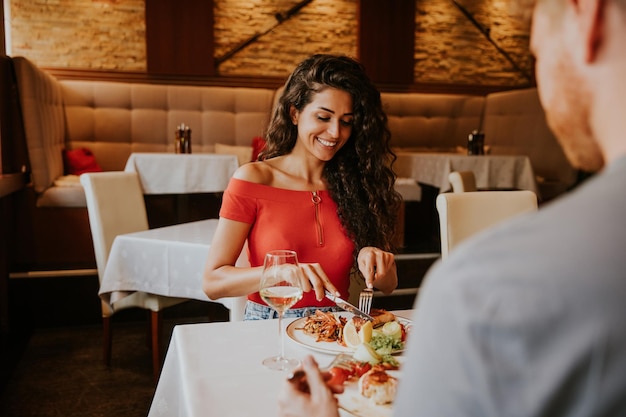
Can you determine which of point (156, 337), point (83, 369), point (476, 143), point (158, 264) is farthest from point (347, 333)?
point (476, 143)

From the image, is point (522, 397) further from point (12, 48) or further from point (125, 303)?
point (12, 48)

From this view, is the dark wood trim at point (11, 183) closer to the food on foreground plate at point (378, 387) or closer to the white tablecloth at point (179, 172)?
the white tablecloth at point (179, 172)

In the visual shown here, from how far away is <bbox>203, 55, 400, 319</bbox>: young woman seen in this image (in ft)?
6.00

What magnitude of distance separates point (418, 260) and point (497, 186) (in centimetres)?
111

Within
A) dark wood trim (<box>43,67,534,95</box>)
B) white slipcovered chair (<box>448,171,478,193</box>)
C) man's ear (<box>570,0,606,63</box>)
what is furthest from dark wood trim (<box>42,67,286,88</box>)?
man's ear (<box>570,0,606,63</box>)

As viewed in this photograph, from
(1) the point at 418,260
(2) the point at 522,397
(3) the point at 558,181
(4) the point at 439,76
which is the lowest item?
(1) the point at 418,260

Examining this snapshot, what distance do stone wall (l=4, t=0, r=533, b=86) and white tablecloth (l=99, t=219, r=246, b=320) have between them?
170 inches

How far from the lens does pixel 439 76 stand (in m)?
7.67

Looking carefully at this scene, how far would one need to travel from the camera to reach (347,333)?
124 cm

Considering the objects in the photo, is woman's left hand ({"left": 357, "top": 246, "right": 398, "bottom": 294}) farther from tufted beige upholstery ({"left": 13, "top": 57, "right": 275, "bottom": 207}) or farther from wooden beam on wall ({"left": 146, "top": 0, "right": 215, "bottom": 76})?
wooden beam on wall ({"left": 146, "top": 0, "right": 215, "bottom": 76})

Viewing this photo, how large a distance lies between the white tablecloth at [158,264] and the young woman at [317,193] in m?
0.82

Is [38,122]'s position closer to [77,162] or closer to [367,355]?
[77,162]

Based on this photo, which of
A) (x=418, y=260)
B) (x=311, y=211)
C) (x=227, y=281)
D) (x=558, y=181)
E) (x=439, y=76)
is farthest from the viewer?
(x=439, y=76)

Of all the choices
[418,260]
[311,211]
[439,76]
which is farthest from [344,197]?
[439,76]
